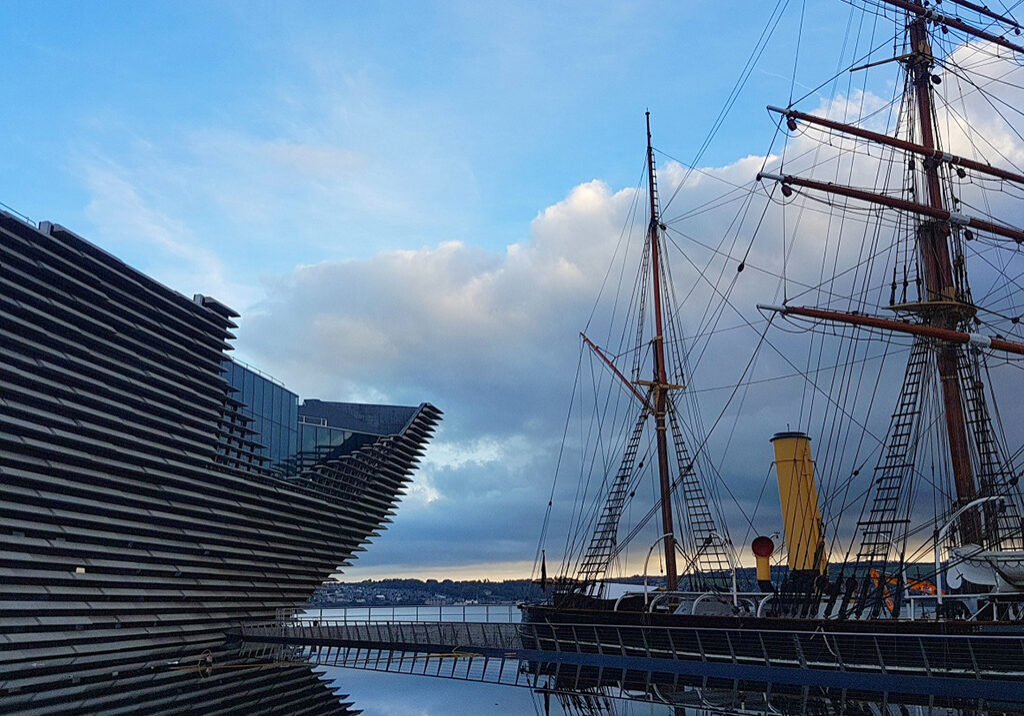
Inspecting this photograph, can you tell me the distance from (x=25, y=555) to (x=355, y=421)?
25646 mm

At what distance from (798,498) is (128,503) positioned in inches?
950

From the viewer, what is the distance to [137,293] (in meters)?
33.4

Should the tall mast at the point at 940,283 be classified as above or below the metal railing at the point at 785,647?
above

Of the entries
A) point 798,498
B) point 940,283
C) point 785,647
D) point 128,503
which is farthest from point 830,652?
point 128,503

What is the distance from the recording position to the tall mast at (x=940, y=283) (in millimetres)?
25672

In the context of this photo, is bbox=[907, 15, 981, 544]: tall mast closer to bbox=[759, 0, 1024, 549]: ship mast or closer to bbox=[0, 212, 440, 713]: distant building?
bbox=[759, 0, 1024, 549]: ship mast

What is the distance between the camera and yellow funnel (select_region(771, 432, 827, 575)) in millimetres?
28672

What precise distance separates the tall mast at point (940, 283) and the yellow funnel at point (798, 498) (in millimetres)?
4512

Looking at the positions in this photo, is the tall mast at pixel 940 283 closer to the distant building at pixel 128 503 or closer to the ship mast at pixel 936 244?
the ship mast at pixel 936 244

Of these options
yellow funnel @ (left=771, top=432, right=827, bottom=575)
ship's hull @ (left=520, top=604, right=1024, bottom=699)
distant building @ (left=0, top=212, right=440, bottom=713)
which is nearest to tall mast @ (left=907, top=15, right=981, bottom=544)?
yellow funnel @ (left=771, top=432, right=827, bottom=575)

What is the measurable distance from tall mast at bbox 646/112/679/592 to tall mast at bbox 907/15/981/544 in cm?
939

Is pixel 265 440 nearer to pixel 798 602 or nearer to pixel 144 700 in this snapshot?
pixel 144 700

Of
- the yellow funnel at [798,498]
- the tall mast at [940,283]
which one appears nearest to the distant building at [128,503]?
the yellow funnel at [798,498]

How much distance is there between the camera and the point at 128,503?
32.6m
